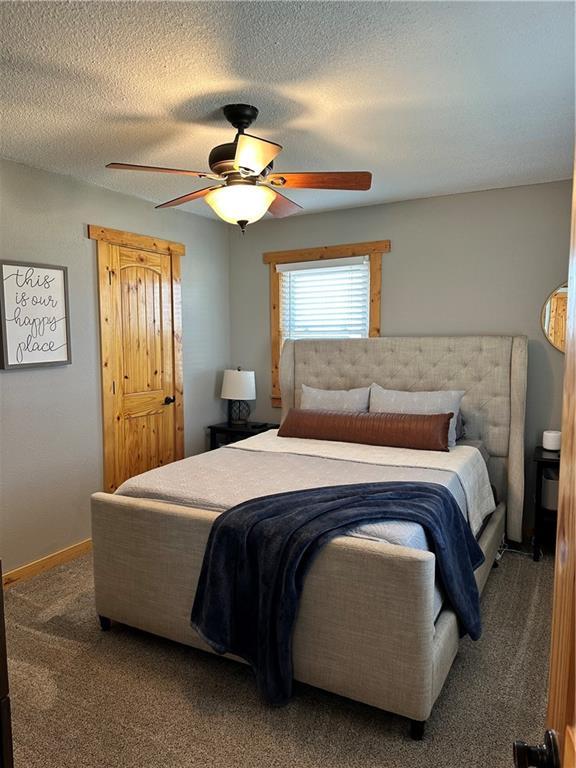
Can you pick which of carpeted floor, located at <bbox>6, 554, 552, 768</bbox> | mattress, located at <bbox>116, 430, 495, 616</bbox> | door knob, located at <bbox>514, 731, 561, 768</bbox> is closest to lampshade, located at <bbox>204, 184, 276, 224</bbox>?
mattress, located at <bbox>116, 430, 495, 616</bbox>

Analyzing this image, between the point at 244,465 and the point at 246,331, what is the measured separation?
7.27ft

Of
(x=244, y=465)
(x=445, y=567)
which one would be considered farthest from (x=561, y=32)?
(x=244, y=465)

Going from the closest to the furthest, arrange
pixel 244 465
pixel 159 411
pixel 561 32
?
pixel 561 32
pixel 244 465
pixel 159 411

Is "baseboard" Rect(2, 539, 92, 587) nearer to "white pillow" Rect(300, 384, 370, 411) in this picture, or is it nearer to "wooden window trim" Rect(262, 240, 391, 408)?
"white pillow" Rect(300, 384, 370, 411)

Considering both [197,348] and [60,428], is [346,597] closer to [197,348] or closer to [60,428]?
[60,428]

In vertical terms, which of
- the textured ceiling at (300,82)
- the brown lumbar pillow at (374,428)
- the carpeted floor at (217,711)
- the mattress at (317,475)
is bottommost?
the carpeted floor at (217,711)

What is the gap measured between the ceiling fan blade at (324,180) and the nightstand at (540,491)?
7.11 feet

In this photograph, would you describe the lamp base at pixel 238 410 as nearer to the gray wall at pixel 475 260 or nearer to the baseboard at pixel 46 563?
the gray wall at pixel 475 260

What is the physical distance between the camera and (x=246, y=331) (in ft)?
16.7

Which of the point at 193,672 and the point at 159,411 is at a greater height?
the point at 159,411

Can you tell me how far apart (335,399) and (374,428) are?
555mm

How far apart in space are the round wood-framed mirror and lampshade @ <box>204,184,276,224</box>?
229cm

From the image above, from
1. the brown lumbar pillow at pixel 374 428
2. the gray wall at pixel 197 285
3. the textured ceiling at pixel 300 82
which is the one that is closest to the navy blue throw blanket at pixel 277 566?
the brown lumbar pillow at pixel 374 428

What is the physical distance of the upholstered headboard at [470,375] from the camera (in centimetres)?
372
